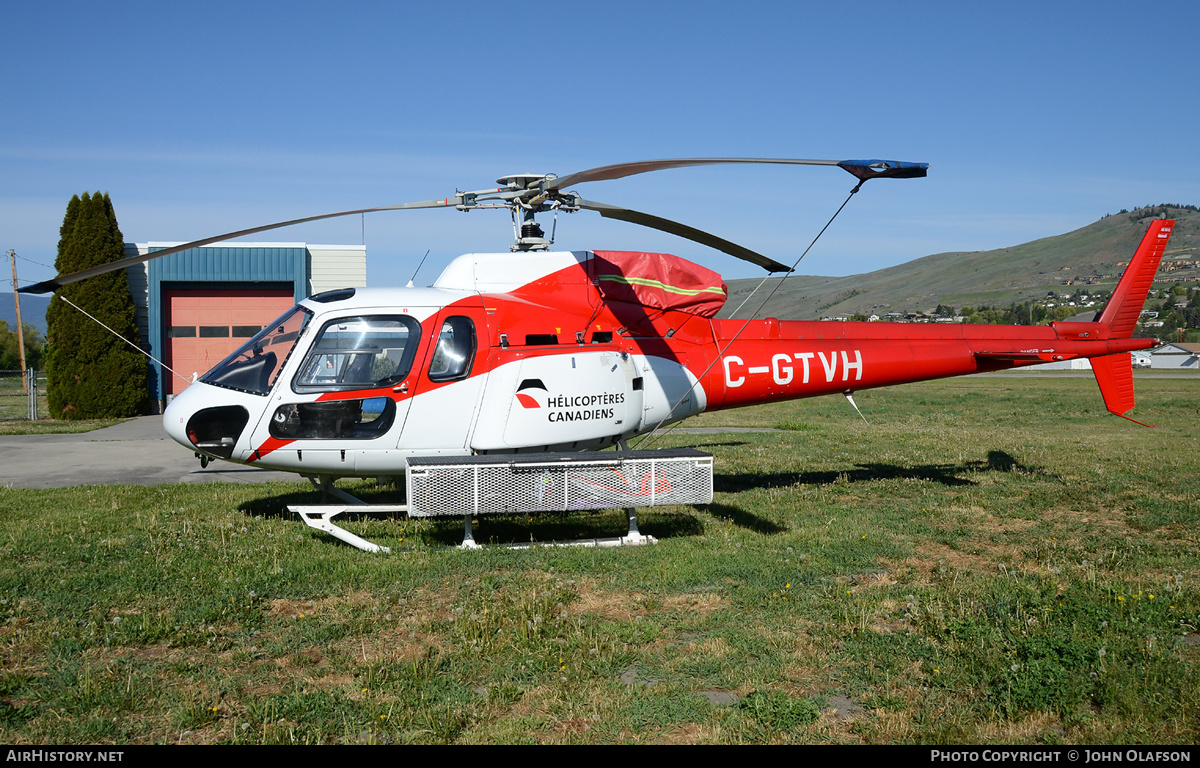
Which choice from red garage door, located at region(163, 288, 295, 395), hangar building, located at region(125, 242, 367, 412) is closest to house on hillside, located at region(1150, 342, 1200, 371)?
hangar building, located at region(125, 242, 367, 412)

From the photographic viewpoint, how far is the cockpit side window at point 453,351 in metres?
8.56

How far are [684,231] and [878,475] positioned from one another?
6004 millimetres

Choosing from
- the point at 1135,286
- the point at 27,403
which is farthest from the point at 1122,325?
the point at 27,403

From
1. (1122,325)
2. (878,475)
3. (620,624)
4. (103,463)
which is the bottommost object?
(620,624)

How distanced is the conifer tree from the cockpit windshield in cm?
1805

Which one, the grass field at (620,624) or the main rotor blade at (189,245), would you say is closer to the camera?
the grass field at (620,624)

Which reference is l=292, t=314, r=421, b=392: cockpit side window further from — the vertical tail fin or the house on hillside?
the house on hillside

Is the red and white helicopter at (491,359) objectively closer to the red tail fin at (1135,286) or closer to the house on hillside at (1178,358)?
the red tail fin at (1135,286)

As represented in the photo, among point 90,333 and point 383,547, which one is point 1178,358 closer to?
point 90,333

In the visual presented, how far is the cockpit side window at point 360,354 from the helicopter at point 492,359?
0.01m

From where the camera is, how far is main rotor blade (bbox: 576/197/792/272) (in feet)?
27.5

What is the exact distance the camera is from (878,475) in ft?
41.1

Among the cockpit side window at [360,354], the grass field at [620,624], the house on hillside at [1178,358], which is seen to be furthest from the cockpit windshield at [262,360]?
→ the house on hillside at [1178,358]
